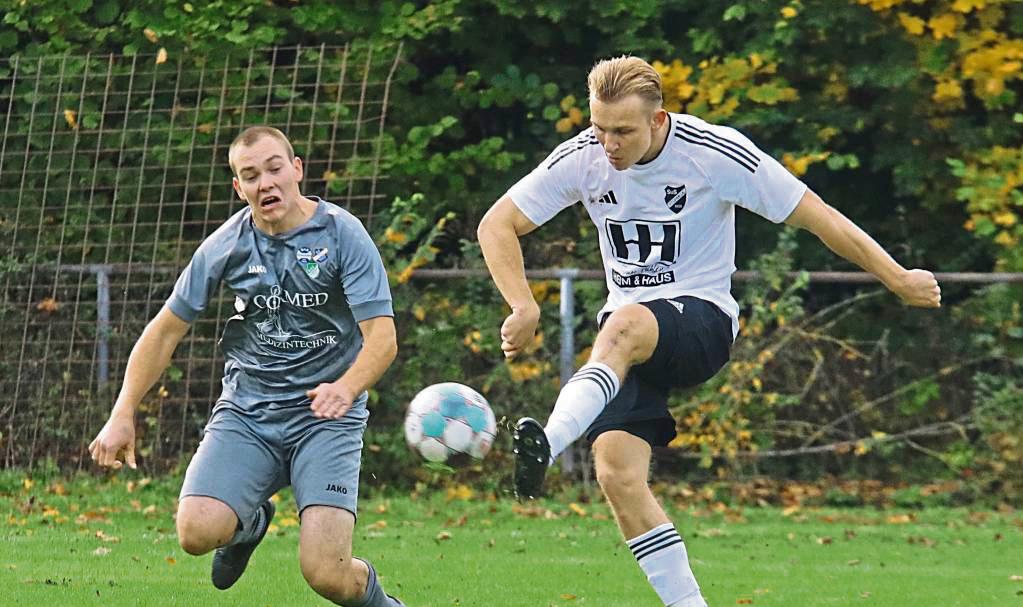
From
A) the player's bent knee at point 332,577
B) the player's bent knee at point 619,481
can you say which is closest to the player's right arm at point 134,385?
the player's bent knee at point 332,577

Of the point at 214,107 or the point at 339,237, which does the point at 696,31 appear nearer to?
the point at 214,107

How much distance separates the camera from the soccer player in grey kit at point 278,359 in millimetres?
5977

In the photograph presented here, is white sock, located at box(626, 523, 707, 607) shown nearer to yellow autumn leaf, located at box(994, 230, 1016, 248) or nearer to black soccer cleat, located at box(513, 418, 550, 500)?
black soccer cleat, located at box(513, 418, 550, 500)

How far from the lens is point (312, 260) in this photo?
20.1 feet

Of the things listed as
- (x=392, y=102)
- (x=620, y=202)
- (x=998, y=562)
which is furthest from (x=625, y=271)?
(x=392, y=102)

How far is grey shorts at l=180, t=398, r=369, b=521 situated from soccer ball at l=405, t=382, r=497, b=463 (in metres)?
0.44

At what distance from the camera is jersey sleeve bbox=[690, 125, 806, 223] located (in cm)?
605

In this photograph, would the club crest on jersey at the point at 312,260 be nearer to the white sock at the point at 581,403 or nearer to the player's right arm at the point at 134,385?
the player's right arm at the point at 134,385

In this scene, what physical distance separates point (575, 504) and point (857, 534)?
6.23ft

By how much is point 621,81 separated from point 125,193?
6.83 metres

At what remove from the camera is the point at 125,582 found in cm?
773

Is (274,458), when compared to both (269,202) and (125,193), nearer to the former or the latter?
(269,202)

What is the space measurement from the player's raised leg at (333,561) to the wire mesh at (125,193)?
17.9ft

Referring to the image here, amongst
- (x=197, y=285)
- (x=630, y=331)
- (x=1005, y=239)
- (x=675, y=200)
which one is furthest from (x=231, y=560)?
(x=1005, y=239)
